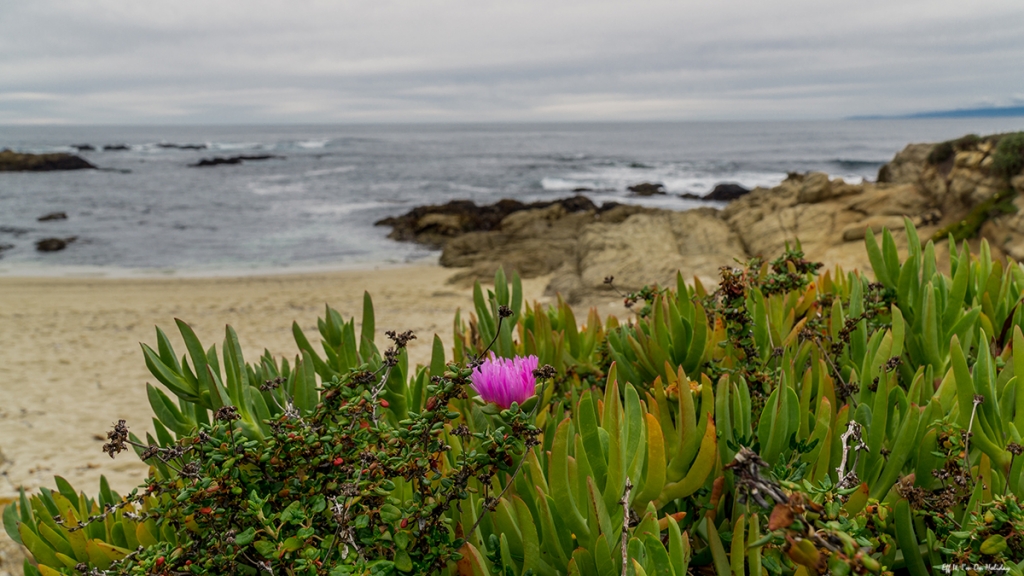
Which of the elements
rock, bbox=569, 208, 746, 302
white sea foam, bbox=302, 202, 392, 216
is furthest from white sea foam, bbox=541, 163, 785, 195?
rock, bbox=569, 208, 746, 302

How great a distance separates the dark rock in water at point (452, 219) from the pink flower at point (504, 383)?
16955mm

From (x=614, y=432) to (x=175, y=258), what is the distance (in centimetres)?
1766

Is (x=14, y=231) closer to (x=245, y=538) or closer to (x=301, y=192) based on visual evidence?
(x=301, y=192)

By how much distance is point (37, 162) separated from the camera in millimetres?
41812

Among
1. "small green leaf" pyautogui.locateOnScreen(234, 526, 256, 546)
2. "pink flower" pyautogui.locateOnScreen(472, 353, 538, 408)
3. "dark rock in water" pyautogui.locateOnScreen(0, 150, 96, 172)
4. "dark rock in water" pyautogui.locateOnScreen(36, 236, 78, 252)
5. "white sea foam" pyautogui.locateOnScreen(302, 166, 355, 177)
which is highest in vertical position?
"dark rock in water" pyautogui.locateOnScreen(0, 150, 96, 172)

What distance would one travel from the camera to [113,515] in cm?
149

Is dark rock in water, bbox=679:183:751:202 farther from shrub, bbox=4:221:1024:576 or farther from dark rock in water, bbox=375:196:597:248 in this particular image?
shrub, bbox=4:221:1024:576

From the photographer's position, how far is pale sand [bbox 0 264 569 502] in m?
4.97

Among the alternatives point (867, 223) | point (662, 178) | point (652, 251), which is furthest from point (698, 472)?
point (662, 178)

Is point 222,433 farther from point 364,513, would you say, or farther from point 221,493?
point 364,513

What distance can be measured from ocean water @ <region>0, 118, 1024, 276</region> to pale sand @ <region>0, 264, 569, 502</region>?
2420mm

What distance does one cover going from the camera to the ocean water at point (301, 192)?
1675 centimetres

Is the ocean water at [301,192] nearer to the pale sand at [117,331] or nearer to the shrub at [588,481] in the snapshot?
the pale sand at [117,331]

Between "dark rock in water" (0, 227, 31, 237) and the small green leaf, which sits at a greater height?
the small green leaf
